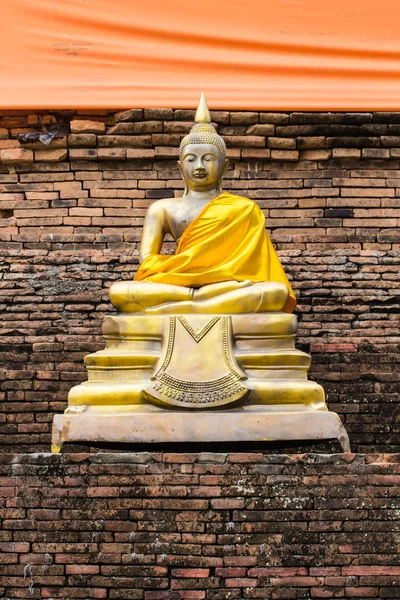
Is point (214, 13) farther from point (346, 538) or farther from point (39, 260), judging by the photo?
point (346, 538)

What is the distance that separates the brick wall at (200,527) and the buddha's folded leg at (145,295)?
1206mm

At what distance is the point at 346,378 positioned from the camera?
9531 millimetres

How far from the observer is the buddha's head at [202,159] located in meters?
9.16

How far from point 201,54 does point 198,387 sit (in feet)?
10.4

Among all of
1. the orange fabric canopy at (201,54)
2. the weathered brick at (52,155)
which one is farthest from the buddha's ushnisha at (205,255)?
the weathered brick at (52,155)

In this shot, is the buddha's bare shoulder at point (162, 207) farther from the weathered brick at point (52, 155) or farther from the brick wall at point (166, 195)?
the weathered brick at point (52, 155)

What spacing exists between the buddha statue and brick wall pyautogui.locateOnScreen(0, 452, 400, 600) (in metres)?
0.44

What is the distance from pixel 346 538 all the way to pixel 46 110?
14.6ft

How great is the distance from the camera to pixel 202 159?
30.1ft

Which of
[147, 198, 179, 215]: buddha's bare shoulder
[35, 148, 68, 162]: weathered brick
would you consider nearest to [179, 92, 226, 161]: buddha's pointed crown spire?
[147, 198, 179, 215]: buddha's bare shoulder

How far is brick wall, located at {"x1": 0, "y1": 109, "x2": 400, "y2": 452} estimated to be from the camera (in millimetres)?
10195

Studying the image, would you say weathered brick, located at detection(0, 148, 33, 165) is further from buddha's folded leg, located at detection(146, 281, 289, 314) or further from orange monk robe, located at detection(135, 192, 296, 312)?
buddha's folded leg, located at detection(146, 281, 289, 314)

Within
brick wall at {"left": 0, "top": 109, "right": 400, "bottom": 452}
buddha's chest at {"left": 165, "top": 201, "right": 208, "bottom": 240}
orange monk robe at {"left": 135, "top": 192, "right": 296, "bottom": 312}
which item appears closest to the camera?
orange monk robe at {"left": 135, "top": 192, "right": 296, "bottom": 312}

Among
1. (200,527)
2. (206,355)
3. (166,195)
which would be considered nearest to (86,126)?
(166,195)
